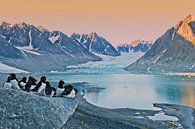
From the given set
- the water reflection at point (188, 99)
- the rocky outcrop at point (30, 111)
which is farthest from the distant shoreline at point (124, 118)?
the water reflection at point (188, 99)

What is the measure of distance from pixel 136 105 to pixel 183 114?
43.0ft

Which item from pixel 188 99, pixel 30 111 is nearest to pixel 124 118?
pixel 30 111

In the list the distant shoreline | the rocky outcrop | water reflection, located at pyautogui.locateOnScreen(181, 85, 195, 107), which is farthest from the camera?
water reflection, located at pyautogui.locateOnScreen(181, 85, 195, 107)

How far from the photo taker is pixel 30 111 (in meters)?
22.3

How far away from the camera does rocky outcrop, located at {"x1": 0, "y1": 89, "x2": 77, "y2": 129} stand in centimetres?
2116

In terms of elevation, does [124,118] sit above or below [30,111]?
below

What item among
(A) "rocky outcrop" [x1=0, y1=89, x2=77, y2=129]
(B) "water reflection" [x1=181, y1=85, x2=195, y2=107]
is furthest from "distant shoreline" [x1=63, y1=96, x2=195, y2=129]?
(B) "water reflection" [x1=181, y1=85, x2=195, y2=107]

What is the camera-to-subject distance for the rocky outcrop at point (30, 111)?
21156 mm

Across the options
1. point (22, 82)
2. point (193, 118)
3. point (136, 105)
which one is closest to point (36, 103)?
point (22, 82)

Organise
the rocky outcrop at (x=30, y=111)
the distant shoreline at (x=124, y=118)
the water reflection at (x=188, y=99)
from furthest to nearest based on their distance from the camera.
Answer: the water reflection at (x=188, y=99)
the distant shoreline at (x=124, y=118)
the rocky outcrop at (x=30, y=111)

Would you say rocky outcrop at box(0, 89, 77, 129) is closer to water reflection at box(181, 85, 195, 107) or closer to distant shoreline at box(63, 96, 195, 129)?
distant shoreline at box(63, 96, 195, 129)

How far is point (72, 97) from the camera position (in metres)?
26.7

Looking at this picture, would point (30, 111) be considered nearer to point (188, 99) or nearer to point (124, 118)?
point (124, 118)

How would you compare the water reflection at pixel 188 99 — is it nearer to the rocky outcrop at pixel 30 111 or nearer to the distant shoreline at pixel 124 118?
the distant shoreline at pixel 124 118
